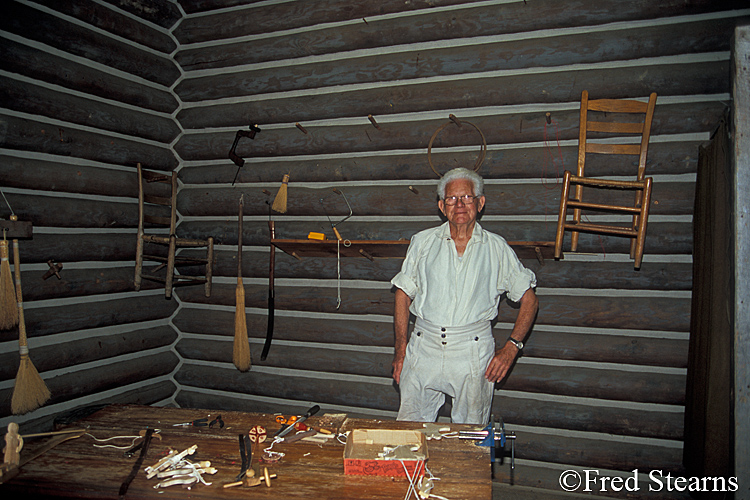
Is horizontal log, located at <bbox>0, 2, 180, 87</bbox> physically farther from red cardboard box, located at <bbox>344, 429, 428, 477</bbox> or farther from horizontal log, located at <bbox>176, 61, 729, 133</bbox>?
red cardboard box, located at <bbox>344, 429, 428, 477</bbox>

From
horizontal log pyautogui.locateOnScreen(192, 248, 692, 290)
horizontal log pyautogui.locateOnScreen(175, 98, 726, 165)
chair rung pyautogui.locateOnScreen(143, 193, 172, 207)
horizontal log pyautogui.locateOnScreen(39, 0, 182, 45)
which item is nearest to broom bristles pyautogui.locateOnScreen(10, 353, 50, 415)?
chair rung pyautogui.locateOnScreen(143, 193, 172, 207)

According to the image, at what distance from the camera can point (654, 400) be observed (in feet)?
13.5

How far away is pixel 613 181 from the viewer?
3.79m

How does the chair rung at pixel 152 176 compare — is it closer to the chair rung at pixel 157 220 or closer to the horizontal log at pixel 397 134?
the chair rung at pixel 157 220

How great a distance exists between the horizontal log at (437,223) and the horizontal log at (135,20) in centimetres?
207

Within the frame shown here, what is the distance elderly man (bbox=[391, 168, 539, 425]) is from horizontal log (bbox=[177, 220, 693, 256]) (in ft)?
2.68

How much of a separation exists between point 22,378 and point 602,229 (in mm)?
5018

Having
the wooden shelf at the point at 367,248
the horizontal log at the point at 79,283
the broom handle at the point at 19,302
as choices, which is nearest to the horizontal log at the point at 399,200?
the wooden shelf at the point at 367,248

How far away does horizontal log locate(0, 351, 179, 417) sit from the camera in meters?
4.55

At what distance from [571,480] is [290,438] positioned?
3134 millimetres

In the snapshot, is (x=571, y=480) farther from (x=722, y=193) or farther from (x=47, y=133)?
(x=47, y=133)

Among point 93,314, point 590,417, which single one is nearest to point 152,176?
point 93,314

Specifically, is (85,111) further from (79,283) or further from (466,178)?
(466,178)

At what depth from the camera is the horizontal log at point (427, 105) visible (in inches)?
157
